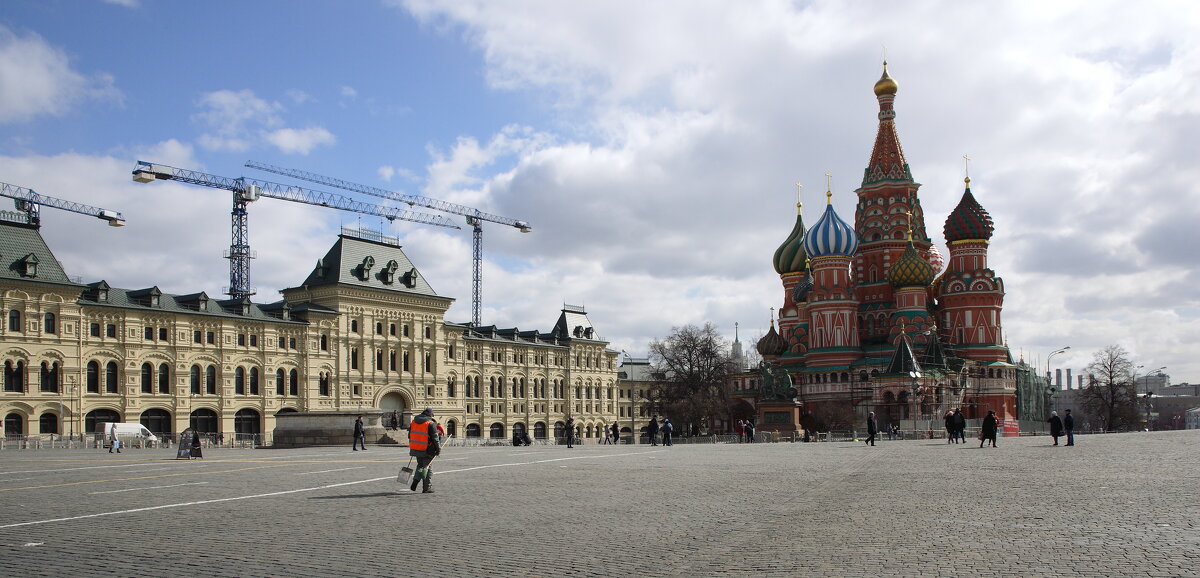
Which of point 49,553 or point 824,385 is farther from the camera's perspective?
point 824,385

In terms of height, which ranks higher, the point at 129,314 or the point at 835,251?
the point at 835,251

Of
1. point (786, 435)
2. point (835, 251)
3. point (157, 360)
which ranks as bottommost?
point (786, 435)

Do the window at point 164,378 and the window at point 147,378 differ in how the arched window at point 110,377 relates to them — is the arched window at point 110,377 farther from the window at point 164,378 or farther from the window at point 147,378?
the window at point 164,378

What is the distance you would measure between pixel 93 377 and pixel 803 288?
63.9 metres

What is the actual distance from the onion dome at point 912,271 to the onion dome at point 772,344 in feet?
43.4

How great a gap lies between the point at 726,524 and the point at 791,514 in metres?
1.40

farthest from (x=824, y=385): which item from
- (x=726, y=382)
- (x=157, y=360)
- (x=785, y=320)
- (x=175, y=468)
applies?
(x=175, y=468)

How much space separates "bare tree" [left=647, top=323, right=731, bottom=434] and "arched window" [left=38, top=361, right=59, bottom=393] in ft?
145

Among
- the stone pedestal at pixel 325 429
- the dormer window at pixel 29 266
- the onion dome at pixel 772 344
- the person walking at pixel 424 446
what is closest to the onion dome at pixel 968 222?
the onion dome at pixel 772 344

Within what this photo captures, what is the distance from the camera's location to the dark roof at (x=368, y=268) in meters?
78.9

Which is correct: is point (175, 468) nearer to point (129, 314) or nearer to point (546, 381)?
point (129, 314)

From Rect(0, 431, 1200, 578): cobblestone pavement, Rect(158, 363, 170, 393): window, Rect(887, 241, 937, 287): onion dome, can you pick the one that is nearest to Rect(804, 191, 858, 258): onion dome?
Rect(887, 241, 937, 287): onion dome

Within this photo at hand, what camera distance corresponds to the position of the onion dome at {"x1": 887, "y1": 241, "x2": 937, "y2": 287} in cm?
8921

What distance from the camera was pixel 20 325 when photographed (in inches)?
2313
